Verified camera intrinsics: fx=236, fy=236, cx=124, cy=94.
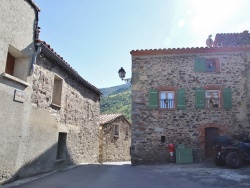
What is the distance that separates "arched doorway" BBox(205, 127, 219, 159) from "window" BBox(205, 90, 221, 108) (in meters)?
1.26

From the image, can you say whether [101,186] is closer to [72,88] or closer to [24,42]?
[24,42]

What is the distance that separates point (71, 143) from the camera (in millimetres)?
11359

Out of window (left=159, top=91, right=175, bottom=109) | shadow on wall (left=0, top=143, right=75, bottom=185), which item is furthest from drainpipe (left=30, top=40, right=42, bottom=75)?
window (left=159, top=91, right=175, bottom=109)

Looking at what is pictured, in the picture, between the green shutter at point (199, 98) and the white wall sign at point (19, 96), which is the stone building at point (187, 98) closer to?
the green shutter at point (199, 98)

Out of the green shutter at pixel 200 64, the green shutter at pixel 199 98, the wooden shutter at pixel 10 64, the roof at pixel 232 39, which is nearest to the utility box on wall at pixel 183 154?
the green shutter at pixel 199 98

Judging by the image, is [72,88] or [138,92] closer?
[72,88]

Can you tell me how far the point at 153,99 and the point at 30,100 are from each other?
284 inches

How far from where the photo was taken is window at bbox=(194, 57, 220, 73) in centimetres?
1345

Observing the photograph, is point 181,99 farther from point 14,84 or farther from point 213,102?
point 14,84

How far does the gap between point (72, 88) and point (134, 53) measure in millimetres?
4390

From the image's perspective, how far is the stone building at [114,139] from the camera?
18712 millimetres

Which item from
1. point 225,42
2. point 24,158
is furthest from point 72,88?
point 225,42

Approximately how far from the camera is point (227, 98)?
13.0m

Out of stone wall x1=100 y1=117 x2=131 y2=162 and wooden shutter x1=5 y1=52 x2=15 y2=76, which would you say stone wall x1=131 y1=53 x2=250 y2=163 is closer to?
stone wall x1=100 y1=117 x2=131 y2=162
